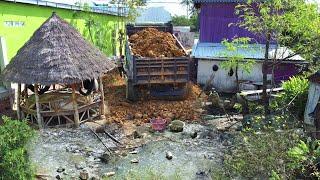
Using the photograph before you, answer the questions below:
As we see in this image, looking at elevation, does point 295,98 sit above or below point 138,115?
above

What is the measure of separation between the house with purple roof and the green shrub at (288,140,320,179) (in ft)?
34.7

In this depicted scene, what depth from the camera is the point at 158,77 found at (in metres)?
16.4

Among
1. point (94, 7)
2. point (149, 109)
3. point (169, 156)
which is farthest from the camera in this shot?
point (94, 7)

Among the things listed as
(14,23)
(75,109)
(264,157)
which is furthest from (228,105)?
(14,23)

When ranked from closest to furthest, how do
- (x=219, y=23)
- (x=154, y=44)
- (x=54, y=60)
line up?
1. (x=54, y=60)
2. (x=154, y=44)
3. (x=219, y=23)

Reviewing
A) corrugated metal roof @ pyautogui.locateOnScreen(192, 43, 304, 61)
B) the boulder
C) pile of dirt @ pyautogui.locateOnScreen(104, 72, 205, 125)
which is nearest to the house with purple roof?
corrugated metal roof @ pyautogui.locateOnScreen(192, 43, 304, 61)

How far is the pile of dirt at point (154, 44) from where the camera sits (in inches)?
671

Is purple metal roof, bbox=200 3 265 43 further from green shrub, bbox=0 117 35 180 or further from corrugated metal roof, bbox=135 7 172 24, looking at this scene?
corrugated metal roof, bbox=135 7 172 24

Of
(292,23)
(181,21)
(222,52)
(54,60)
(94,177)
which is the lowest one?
(94,177)

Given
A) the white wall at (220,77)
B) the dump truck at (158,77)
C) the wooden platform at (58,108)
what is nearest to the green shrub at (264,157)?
the wooden platform at (58,108)

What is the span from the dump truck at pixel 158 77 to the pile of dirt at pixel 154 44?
0.55 m

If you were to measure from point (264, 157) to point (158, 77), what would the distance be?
27.9 ft

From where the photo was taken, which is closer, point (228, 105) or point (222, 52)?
point (228, 105)

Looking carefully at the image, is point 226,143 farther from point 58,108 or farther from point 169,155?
point 58,108
